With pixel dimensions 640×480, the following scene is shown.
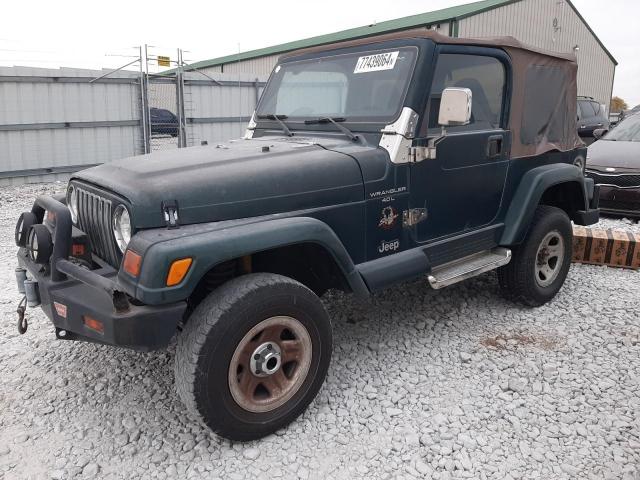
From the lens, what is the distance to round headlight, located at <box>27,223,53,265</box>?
2.91 metres

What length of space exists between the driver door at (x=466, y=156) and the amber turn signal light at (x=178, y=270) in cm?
159

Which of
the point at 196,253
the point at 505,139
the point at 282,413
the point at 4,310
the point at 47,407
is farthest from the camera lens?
the point at 4,310

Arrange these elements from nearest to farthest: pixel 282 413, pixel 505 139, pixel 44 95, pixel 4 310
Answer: pixel 282 413 < pixel 505 139 < pixel 4 310 < pixel 44 95

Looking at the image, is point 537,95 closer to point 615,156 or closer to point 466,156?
point 466,156

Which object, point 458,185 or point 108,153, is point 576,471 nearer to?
point 458,185

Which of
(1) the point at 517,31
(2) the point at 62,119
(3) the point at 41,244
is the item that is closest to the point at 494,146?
(3) the point at 41,244

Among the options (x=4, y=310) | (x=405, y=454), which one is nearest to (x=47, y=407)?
(x=4, y=310)

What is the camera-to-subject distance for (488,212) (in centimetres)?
409

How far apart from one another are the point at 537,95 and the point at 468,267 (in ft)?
5.16

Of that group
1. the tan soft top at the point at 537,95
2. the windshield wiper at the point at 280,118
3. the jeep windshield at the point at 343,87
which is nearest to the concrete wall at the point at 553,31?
the tan soft top at the point at 537,95

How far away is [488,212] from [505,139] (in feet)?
1.79

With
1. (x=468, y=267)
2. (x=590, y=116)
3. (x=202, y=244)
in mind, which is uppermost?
(x=590, y=116)

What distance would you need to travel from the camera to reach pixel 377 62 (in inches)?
142

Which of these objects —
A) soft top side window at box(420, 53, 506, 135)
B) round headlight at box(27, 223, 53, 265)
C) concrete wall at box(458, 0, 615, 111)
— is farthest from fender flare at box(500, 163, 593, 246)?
concrete wall at box(458, 0, 615, 111)
